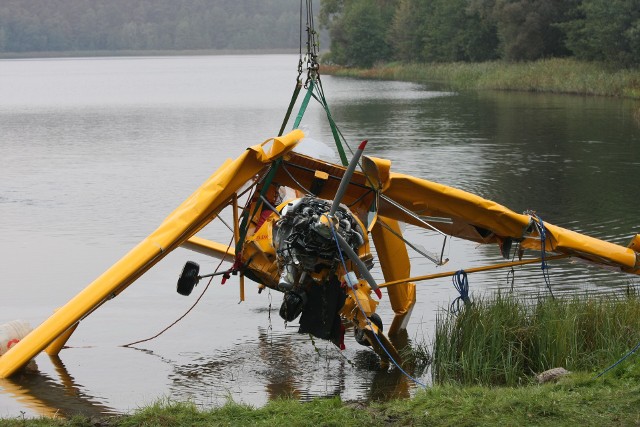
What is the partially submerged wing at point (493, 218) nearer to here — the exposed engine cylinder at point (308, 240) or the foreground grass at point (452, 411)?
the exposed engine cylinder at point (308, 240)

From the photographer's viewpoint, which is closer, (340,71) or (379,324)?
(379,324)

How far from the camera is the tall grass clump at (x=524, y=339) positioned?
9.95m

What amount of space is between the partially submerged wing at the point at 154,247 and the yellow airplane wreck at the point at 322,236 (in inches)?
0.5

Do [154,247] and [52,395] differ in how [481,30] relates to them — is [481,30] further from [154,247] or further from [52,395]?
[52,395]

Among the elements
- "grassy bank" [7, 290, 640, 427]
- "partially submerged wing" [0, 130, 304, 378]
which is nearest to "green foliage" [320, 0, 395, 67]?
"partially submerged wing" [0, 130, 304, 378]

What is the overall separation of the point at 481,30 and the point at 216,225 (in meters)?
69.8

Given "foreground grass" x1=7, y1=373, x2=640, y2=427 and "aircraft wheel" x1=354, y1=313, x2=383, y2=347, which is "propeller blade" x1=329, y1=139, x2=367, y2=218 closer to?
"aircraft wheel" x1=354, y1=313, x2=383, y2=347

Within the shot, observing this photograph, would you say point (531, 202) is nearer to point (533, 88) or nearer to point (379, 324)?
point (379, 324)

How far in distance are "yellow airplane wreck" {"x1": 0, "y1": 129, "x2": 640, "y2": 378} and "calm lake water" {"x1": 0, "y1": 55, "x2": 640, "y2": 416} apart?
2.35 feet

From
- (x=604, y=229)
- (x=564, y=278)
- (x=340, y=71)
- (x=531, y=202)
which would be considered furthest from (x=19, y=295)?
(x=340, y=71)

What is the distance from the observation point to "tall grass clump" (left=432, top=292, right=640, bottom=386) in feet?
32.7

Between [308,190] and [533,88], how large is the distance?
2104 inches

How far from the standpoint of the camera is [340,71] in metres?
114

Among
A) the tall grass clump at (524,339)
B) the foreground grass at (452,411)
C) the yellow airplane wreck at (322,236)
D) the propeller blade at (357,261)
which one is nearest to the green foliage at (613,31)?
the yellow airplane wreck at (322,236)
